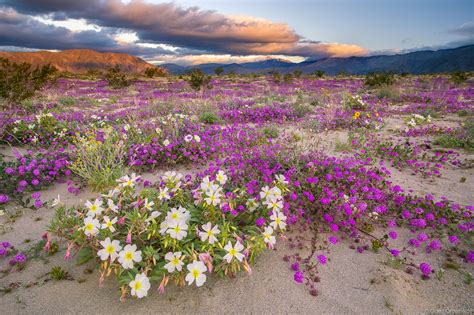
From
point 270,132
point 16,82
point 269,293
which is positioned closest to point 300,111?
point 270,132

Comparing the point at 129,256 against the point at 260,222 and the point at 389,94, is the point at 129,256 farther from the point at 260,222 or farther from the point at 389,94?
the point at 389,94

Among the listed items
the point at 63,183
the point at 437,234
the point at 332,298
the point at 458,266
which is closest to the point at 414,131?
the point at 437,234

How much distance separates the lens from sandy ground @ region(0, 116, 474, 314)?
2.39 meters

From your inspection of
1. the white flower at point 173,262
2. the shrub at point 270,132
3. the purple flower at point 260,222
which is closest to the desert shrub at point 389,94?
the shrub at point 270,132

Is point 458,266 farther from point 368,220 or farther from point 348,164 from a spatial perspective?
point 348,164

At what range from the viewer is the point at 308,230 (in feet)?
11.7

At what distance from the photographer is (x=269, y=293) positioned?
258 centimetres

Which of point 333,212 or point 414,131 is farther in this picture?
point 414,131

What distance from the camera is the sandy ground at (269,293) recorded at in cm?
239

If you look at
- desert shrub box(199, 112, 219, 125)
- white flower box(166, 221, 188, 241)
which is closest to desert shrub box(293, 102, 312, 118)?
desert shrub box(199, 112, 219, 125)

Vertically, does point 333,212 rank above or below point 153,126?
below

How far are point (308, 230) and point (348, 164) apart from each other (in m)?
1.67

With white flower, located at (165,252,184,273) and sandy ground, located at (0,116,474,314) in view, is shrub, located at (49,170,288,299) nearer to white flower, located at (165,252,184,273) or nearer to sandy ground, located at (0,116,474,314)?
white flower, located at (165,252,184,273)

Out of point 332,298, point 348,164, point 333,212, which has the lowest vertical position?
point 332,298
